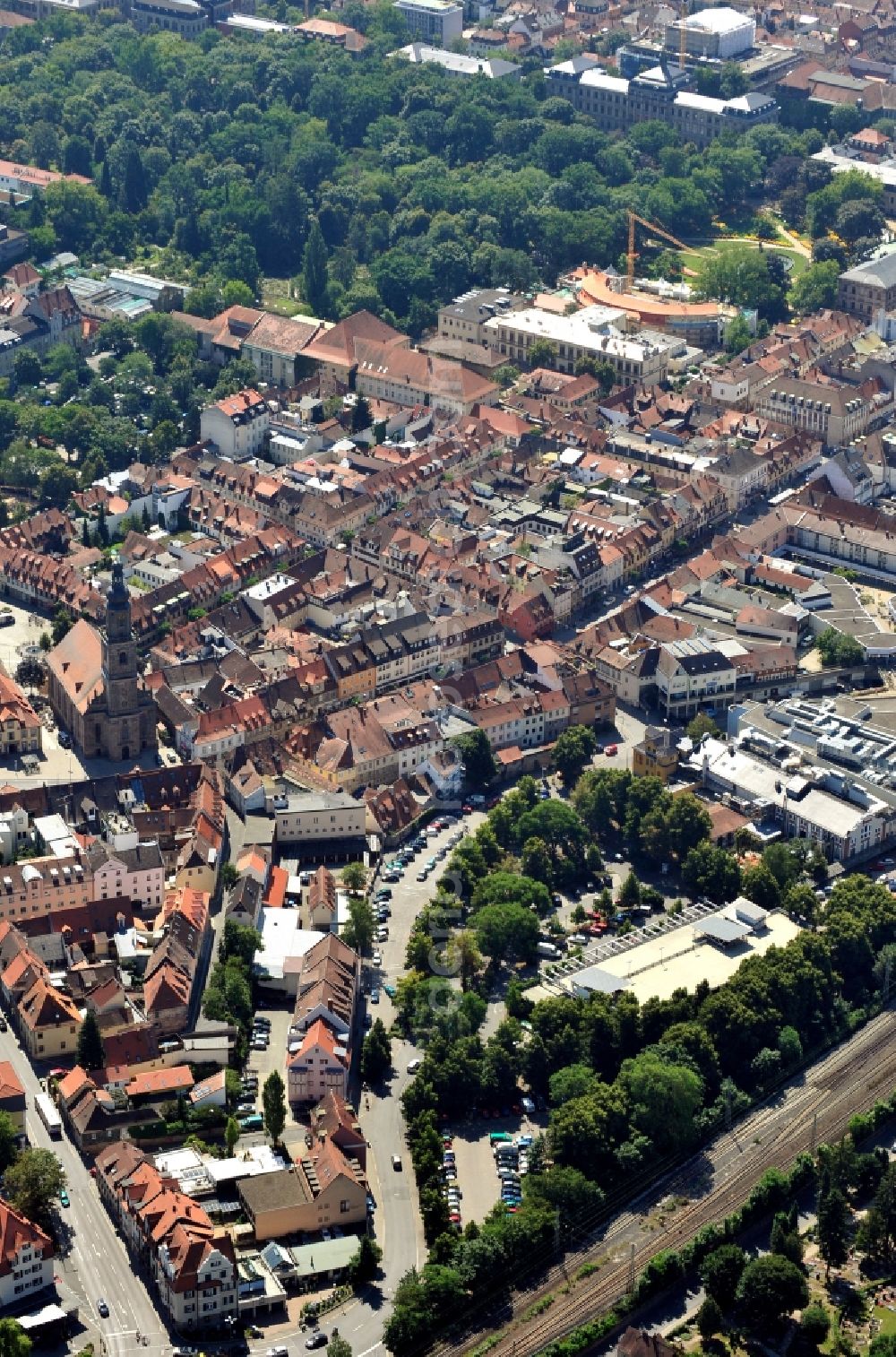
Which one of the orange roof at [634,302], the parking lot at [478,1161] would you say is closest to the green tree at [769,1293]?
the parking lot at [478,1161]

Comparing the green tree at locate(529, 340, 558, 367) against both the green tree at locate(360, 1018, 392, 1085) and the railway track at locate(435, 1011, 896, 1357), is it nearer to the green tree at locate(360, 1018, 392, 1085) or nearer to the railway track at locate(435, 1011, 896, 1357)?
the railway track at locate(435, 1011, 896, 1357)

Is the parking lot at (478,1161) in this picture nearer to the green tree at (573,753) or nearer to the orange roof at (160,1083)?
the orange roof at (160,1083)

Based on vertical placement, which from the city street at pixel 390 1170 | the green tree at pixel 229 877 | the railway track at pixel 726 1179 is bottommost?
the railway track at pixel 726 1179

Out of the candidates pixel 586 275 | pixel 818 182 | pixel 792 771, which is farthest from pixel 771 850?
pixel 818 182

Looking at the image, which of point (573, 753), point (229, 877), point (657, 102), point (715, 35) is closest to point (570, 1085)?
point (229, 877)

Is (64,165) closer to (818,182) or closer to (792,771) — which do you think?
(818,182)

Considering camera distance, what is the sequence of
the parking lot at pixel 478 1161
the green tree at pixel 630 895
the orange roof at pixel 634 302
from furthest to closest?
the orange roof at pixel 634 302
the green tree at pixel 630 895
the parking lot at pixel 478 1161
